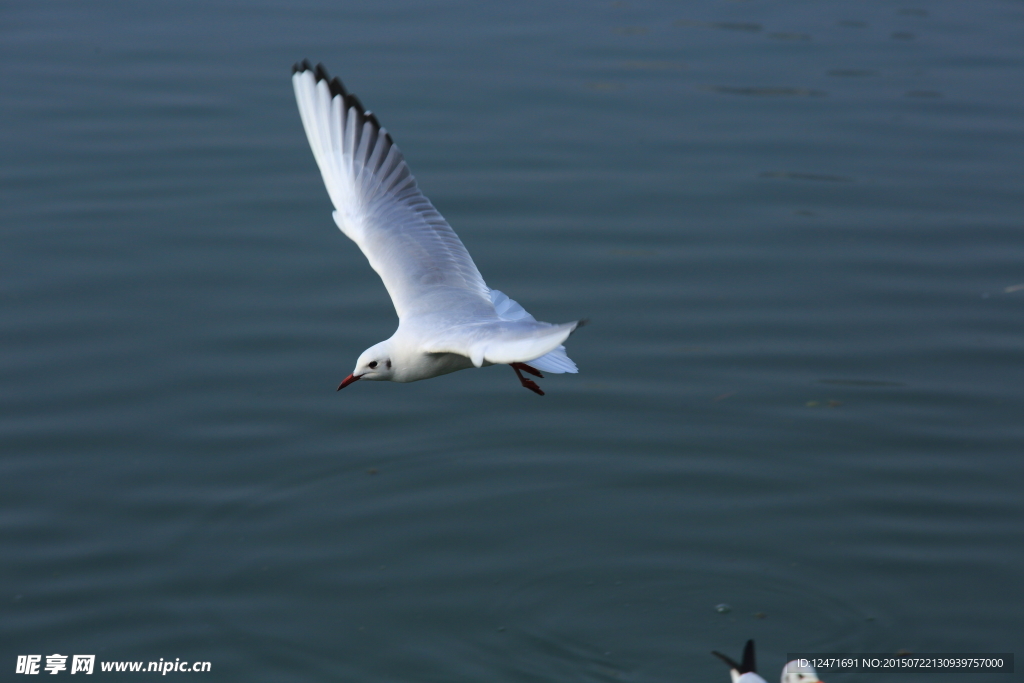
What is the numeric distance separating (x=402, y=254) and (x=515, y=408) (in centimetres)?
216

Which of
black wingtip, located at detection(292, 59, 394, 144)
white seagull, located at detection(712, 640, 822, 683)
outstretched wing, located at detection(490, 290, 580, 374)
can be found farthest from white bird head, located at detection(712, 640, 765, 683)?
black wingtip, located at detection(292, 59, 394, 144)

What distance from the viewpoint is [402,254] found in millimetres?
7164

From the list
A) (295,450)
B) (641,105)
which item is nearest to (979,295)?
(641,105)

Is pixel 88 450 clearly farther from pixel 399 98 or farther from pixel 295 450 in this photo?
pixel 399 98

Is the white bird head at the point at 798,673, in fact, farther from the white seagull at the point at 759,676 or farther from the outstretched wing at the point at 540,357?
the outstretched wing at the point at 540,357

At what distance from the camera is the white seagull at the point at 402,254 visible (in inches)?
246

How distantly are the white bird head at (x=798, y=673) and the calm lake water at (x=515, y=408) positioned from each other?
1.88 feet

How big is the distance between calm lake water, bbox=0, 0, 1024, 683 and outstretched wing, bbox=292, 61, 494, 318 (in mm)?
1746

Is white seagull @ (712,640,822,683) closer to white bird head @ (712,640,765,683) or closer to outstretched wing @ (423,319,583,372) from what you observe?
white bird head @ (712,640,765,683)

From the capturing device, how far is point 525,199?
1120 centimetres

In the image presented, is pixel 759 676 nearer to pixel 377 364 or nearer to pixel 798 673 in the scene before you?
pixel 798 673

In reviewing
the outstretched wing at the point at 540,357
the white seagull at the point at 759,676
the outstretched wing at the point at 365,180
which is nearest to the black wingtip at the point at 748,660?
the white seagull at the point at 759,676

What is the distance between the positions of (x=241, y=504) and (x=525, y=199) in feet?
14.5

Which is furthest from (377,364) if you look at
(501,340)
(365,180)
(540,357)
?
(365,180)
